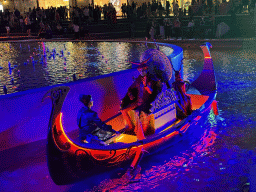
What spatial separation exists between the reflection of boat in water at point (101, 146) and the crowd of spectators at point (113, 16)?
43.6 ft

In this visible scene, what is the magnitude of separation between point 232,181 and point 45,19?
2020 centimetres

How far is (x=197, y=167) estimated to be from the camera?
448cm

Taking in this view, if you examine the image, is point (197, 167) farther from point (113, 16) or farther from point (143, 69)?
point (113, 16)

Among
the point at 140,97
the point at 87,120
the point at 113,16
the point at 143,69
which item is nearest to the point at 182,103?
the point at 140,97

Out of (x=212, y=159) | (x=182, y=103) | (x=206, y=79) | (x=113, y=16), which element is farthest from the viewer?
(x=113, y=16)

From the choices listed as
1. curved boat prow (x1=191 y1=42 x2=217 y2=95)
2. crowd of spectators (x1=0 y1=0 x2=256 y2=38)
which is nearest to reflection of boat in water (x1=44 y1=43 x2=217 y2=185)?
curved boat prow (x1=191 y1=42 x2=217 y2=95)

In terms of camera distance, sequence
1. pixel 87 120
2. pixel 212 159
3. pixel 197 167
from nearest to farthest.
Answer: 1. pixel 87 120
2. pixel 197 167
3. pixel 212 159

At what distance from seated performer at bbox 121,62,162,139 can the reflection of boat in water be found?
129 millimetres

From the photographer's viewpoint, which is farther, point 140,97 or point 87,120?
point 140,97

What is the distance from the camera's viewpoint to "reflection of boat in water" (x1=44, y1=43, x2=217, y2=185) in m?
3.31

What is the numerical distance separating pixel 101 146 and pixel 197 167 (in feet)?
5.24

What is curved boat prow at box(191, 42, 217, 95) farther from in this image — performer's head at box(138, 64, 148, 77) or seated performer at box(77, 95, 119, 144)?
seated performer at box(77, 95, 119, 144)

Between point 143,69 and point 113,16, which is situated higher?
point 113,16

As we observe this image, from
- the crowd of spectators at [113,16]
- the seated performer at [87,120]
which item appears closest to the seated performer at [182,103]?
the seated performer at [87,120]
